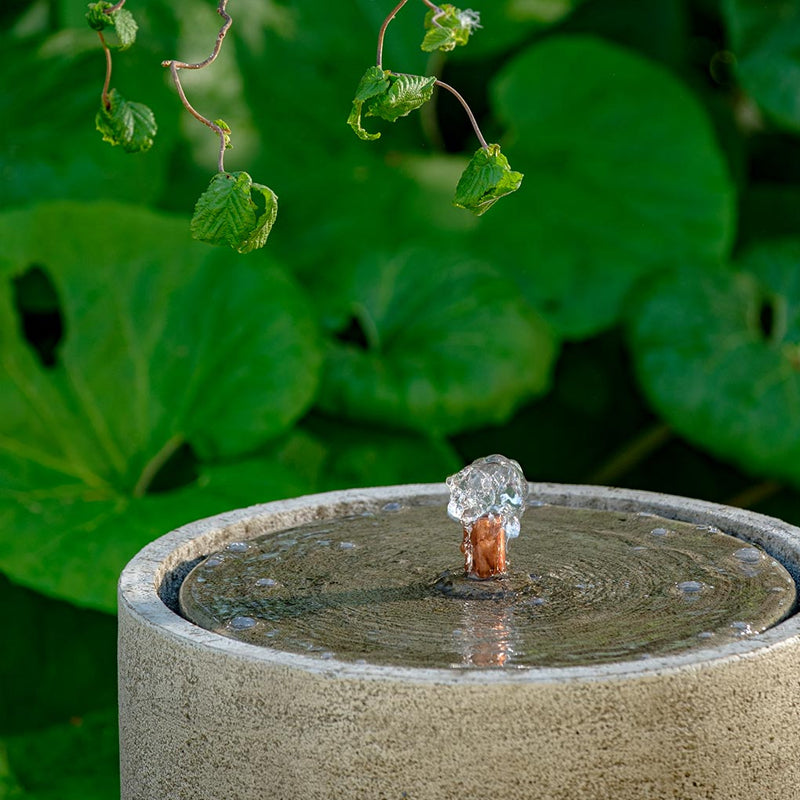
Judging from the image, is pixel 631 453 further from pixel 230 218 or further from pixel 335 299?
pixel 230 218

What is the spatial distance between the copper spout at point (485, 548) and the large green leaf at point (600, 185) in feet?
4.78

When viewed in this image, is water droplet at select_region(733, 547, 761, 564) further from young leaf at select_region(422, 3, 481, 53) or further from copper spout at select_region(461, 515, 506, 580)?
young leaf at select_region(422, 3, 481, 53)

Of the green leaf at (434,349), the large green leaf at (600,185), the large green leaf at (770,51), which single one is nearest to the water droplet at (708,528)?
the green leaf at (434,349)

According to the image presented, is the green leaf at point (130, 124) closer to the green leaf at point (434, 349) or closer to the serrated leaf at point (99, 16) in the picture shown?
the serrated leaf at point (99, 16)

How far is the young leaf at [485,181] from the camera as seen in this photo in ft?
2.71

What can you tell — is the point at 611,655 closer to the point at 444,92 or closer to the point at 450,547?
the point at 450,547

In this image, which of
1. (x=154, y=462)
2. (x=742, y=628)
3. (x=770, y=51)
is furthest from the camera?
(x=770, y=51)

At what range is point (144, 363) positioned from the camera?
1937mm

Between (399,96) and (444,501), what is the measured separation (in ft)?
1.65

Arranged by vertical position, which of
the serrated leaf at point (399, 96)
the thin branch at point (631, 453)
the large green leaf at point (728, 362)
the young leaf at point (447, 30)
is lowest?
the thin branch at point (631, 453)

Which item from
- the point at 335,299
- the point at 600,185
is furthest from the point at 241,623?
the point at 600,185

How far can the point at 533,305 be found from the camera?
93.6 inches

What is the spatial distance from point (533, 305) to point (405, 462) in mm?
469

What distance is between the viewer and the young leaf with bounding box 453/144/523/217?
83 centimetres
